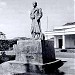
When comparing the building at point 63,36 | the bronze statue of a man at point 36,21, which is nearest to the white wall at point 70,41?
the building at point 63,36

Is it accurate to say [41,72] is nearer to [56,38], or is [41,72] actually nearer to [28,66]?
[28,66]

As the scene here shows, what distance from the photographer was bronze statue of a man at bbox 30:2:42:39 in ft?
37.0

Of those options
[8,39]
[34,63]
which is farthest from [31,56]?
[8,39]

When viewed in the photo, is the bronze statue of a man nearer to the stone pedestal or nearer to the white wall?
the stone pedestal

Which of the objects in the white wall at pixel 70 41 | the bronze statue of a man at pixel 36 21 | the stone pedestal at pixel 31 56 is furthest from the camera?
the white wall at pixel 70 41

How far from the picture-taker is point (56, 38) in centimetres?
3709

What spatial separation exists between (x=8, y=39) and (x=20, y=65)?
2130cm

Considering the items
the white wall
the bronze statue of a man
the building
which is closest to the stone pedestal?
the bronze statue of a man

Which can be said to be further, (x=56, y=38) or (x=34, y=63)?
(x=56, y=38)

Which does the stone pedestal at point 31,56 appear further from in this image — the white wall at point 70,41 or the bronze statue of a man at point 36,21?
the white wall at point 70,41

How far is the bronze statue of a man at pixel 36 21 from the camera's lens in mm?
11273

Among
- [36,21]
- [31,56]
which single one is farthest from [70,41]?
[31,56]

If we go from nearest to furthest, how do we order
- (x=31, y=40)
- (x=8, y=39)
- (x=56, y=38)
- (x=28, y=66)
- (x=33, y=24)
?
1. (x=28, y=66)
2. (x=31, y=40)
3. (x=33, y=24)
4. (x=8, y=39)
5. (x=56, y=38)

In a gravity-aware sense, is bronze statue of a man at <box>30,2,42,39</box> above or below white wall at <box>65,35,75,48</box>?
above
